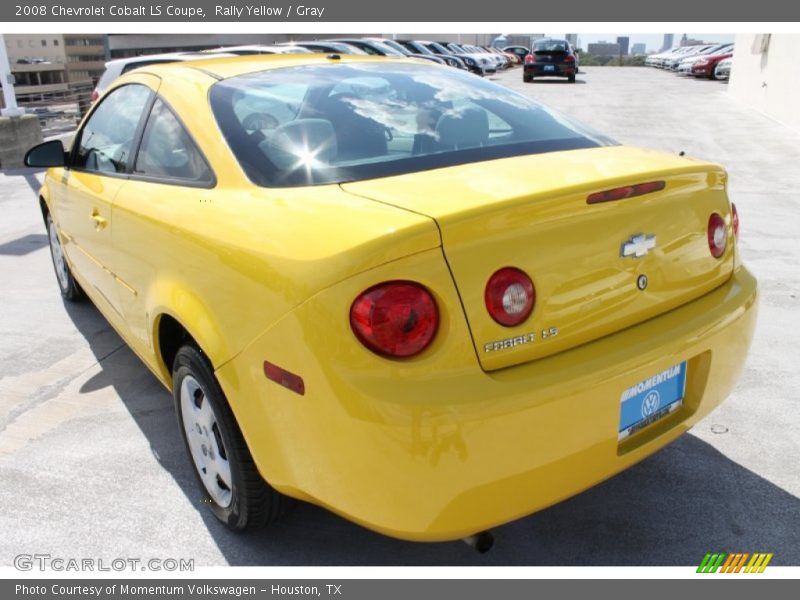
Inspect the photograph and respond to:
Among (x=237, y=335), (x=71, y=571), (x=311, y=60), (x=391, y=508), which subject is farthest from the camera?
(x=311, y=60)

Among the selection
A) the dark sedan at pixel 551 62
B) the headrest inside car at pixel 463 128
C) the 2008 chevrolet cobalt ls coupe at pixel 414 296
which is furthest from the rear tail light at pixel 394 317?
the dark sedan at pixel 551 62

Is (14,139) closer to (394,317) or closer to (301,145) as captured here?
(301,145)

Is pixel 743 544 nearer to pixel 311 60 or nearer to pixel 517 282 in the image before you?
pixel 517 282

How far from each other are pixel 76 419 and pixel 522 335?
2431 millimetres

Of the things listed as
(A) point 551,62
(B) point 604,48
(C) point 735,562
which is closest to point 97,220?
(C) point 735,562

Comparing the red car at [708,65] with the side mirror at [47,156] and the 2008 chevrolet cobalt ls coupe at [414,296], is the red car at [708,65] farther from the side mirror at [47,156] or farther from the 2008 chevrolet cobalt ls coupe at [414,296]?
the side mirror at [47,156]

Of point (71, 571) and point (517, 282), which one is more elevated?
point (517, 282)

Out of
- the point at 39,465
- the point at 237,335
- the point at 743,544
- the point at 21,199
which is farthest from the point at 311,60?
the point at 21,199

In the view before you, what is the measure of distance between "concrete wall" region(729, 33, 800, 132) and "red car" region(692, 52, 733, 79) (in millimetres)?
8955

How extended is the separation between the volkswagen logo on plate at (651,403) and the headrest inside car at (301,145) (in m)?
1.25

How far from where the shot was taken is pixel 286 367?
1.89 metres

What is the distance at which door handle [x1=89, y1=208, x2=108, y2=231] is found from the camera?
3107 millimetres

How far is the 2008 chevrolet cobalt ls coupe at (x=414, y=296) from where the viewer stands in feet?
5.80

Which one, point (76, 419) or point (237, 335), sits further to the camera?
point (76, 419)
